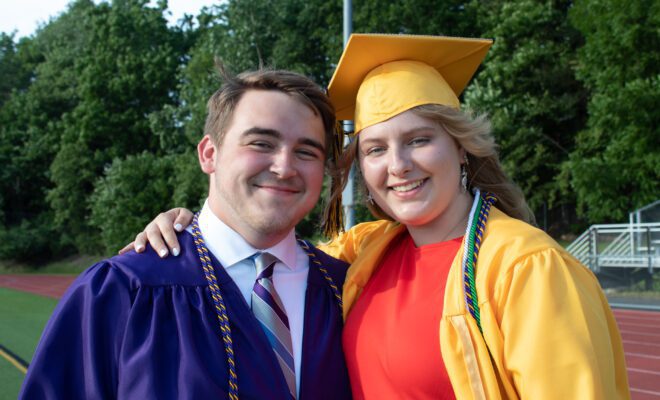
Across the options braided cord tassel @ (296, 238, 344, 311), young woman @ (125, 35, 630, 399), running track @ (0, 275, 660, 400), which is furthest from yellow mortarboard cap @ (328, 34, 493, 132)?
running track @ (0, 275, 660, 400)

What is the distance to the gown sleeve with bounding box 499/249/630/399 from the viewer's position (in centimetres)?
165

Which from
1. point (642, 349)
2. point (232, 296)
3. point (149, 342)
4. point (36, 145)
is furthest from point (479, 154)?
point (36, 145)

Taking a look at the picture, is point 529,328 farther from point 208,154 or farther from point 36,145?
point 36,145

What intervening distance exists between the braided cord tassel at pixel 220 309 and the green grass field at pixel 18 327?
5274 millimetres

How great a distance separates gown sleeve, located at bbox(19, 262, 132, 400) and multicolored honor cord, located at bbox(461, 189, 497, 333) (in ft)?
3.38

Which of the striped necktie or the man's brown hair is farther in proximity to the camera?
the man's brown hair

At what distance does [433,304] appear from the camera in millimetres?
2078

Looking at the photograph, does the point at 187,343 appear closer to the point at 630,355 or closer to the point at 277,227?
the point at 277,227

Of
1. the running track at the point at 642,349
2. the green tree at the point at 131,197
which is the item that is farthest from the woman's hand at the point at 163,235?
the green tree at the point at 131,197

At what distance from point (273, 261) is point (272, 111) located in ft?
1.73

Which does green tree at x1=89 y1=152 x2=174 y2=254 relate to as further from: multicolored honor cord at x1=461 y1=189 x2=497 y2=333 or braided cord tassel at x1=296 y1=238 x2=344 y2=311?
multicolored honor cord at x1=461 y1=189 x2=497 y2=333

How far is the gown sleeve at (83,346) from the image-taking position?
1.77 meters

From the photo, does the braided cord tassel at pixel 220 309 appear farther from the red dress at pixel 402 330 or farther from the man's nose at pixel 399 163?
the man's nose at pixel 399 163

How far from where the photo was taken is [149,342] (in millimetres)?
1793
